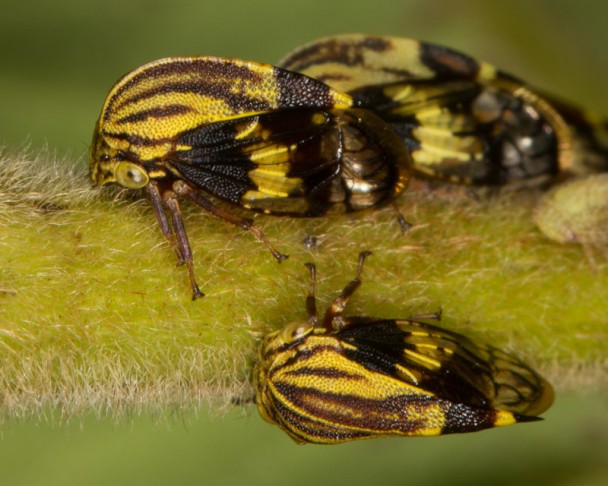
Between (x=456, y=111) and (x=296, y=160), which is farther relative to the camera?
(x=456, y=111)

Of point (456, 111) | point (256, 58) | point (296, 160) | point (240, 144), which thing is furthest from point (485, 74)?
point (256, 58)

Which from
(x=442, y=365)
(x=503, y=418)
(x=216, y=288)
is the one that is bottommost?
(x=503, y=418)

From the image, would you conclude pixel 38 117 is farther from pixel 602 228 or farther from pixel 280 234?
pixel 602 228

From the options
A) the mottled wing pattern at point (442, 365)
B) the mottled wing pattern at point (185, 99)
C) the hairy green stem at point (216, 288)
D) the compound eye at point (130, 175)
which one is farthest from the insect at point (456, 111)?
the compound eye at point (130, 175)

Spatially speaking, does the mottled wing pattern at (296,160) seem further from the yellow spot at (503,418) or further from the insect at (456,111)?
the yellow spot at (503,418)

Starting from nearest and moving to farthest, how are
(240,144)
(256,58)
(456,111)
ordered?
1. (240,144)
2. (456,111)
3. (256,58)

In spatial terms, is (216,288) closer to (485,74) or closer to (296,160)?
(296,160)
